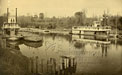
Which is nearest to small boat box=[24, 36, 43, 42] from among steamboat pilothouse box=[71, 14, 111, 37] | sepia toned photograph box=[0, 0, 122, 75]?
sepia toned photograph box=[0, 0, 122, 75]

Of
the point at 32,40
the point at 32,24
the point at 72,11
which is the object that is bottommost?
the point at 32,40

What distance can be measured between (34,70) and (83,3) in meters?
0.73

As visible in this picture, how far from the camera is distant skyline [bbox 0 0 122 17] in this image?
1.63m

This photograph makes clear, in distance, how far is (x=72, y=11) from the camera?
1.65 m

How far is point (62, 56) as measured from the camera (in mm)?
1611

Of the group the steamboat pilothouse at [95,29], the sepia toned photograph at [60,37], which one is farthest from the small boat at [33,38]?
the steamboat pilothouse at [95,29]

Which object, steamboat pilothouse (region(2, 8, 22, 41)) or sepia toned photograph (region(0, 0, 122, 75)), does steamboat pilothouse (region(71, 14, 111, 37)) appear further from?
steamboat pilothouse (region(2, 8, 22, 41))

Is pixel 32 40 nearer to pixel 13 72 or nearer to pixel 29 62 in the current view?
pixel 29 62

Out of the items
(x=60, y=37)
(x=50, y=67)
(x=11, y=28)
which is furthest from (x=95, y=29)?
(x=11, y=28)

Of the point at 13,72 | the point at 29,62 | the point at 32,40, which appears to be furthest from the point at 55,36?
the point at 13,72

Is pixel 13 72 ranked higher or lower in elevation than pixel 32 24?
lower

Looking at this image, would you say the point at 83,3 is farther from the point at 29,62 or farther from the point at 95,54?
the point at 29,62

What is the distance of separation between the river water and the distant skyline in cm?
21

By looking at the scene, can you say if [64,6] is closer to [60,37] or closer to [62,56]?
[60,37]
